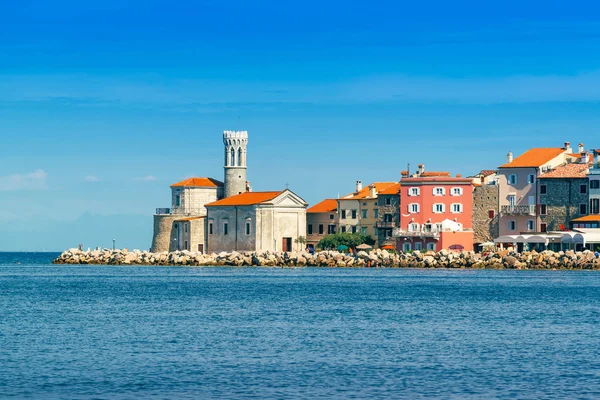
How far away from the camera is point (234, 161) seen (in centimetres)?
10225

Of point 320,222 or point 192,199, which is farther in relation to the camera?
point 192,199

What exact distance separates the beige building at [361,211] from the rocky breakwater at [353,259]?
214 inches

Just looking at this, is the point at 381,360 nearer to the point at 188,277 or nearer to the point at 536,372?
the point at 536,372

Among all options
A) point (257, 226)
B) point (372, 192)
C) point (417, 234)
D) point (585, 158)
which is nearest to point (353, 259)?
point (417, 234)

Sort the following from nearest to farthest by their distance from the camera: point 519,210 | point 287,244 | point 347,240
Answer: point 519,210
point 347,240
point 287,244

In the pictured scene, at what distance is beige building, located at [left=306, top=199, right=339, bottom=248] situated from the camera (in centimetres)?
9819

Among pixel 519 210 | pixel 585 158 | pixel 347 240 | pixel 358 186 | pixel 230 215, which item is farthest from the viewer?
pixel 358 186

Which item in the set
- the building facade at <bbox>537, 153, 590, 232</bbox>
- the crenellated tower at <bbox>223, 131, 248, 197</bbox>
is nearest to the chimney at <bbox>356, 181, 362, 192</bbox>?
the crenellated tower at <bbox>223, 131, 248, 197</bbox>

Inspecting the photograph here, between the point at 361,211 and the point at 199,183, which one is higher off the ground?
the point at 199,183

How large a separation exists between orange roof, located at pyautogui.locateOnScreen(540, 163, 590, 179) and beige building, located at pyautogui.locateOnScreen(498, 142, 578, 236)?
80cm

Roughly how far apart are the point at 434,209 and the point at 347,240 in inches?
329

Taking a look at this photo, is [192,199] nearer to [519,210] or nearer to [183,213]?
[183,213]

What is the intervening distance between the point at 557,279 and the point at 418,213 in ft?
85.4

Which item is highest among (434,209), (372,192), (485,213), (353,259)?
(372,192)
